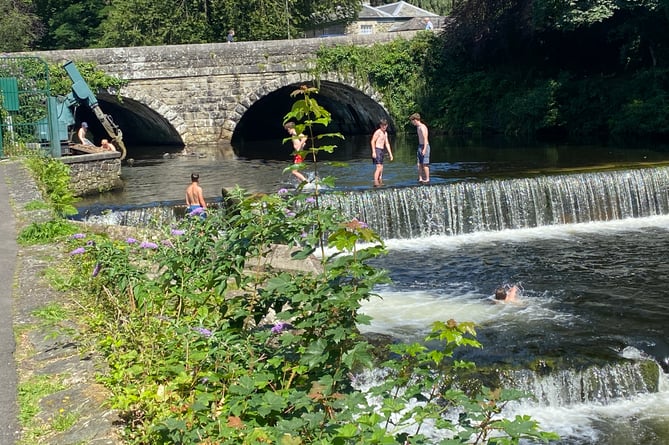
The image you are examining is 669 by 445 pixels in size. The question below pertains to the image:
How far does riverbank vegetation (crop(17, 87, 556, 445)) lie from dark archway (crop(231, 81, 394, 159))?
20585 millimetres

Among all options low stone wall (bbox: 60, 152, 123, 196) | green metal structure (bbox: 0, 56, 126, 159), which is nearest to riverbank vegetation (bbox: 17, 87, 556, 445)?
green metal structure (bbox: 0, 56, 126, 159)

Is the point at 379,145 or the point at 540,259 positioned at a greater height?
the point at 379,145

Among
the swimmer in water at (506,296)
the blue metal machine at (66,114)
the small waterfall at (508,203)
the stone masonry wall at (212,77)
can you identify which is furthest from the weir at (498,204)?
the stone masonry wall at (212,77)

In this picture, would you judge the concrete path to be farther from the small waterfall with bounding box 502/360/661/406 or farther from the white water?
the small waterfall with bounding box 502/360/661/406

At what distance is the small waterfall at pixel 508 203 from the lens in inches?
598

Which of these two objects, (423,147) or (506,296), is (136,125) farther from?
(506,296)

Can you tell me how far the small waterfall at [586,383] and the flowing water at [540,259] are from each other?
1cm

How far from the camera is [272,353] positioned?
16.2 ft

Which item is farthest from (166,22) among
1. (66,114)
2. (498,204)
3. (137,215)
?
(498,204)

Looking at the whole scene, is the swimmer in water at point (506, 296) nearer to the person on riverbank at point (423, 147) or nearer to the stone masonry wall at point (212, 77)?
the person on riverbank at point (423, 147)

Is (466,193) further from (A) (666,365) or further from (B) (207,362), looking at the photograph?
(B) (207,362)

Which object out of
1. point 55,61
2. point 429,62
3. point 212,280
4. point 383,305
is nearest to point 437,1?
point 429,62

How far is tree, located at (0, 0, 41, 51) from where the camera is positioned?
42.1 m

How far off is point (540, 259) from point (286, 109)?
25530 millimetres
